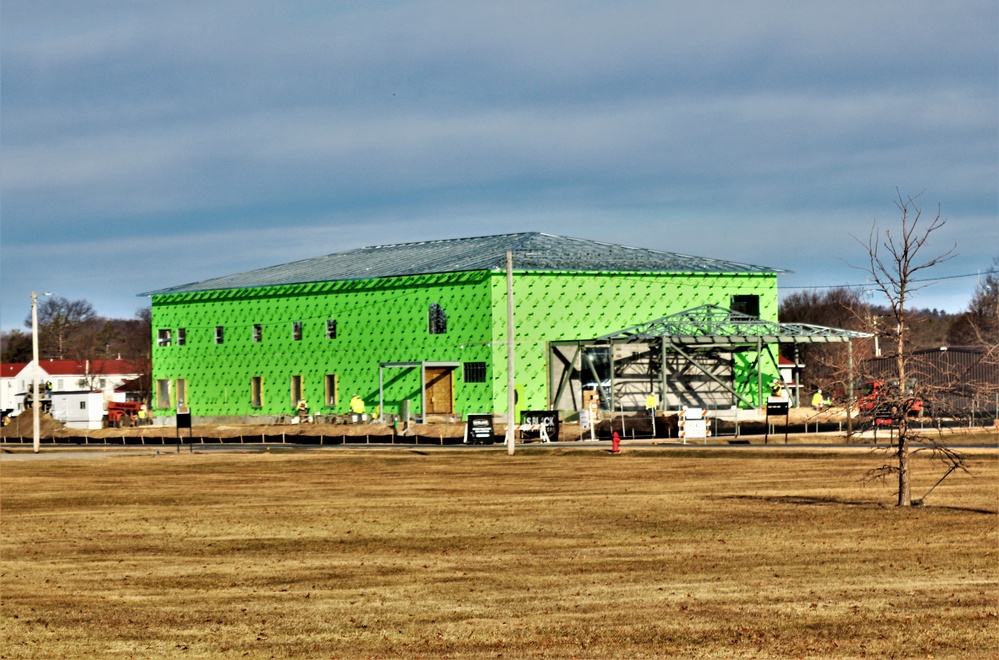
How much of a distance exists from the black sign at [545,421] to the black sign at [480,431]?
1665mm

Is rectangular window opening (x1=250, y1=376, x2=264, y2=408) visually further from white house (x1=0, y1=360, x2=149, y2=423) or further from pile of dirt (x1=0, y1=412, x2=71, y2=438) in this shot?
white house (x1=0, y1=360, x2=149, y2=423)

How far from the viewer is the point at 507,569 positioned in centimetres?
1945

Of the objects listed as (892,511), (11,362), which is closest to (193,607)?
(892,511)

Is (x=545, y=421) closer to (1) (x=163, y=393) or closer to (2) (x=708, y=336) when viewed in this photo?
(2) (x=708, y=336)

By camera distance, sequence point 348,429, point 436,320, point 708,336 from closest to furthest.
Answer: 1. point 348,429
2. point 708,336
3. point 436,320

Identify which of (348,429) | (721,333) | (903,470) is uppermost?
(721,333)

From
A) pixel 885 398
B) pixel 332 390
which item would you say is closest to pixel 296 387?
pixel 332 390

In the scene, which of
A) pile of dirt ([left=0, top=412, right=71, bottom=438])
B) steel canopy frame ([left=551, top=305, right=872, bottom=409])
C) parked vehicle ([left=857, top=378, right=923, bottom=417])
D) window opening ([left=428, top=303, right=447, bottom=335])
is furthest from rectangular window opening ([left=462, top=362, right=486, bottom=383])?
parked vehicle ([left=857, top=378, right=923, bottom=417])

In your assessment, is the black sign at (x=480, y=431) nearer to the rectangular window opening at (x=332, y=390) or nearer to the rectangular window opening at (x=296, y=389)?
the rectangular window opening at (x=332, y=390)

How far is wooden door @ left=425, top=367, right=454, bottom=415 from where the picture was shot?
274 feet

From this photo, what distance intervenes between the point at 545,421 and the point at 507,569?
44.8 metres

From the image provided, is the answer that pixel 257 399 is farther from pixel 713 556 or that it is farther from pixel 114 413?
pixel 713 556

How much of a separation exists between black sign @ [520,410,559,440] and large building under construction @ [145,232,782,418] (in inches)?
469

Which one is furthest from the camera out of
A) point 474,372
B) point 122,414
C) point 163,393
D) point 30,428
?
point 122,414
